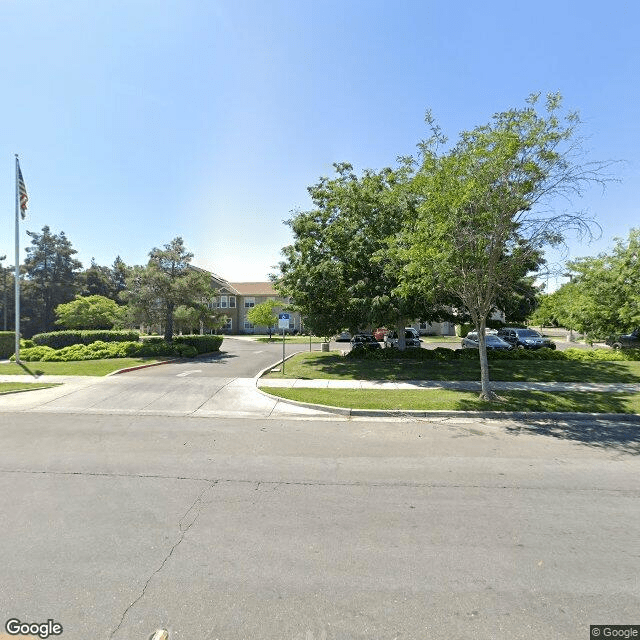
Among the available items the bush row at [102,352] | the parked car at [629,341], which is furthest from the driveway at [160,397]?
the parked car at [629,341]

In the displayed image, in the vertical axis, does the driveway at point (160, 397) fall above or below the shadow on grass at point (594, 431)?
above

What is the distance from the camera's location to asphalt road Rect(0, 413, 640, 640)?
2.86 metres

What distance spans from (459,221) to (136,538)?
950 cm

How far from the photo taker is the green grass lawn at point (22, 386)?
41.3ft

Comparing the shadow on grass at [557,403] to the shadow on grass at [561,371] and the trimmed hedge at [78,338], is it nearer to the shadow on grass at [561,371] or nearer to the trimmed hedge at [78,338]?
the shadow on grass at [561,371]

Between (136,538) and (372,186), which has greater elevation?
(372,186)

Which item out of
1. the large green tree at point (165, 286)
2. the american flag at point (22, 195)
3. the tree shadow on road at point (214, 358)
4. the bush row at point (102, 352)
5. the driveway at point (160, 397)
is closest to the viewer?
the driveway at point (160, 397)

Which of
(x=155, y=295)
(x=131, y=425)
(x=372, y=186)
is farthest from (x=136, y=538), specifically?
(x=155, y=295)

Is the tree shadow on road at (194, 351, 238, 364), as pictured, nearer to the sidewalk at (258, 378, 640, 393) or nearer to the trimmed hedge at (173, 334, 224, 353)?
the trimmed hedge at (173, 334, 224, 353)

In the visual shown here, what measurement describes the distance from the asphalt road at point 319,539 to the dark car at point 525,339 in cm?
2084

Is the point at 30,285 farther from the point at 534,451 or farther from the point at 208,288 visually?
the point at 534,451

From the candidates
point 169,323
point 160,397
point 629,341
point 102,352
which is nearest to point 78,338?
point 102,352

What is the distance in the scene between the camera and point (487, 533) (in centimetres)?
403

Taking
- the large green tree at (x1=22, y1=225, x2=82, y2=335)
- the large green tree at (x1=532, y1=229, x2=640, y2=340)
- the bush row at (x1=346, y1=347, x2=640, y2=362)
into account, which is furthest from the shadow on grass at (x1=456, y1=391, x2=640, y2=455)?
the large green tree at (x1=22, y1=225, x2=82, y2=335)
